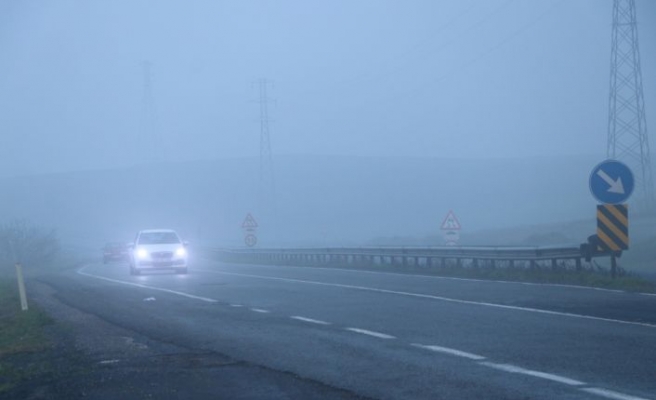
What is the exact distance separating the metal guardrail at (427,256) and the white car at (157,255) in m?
6.85

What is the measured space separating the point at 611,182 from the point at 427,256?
11483 millimetres

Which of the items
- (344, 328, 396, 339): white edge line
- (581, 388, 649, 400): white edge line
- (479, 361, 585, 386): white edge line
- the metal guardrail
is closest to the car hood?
the metal guardrail

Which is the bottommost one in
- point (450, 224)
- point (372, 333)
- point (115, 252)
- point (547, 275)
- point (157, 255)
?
point (372, 333)

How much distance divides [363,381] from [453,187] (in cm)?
11700

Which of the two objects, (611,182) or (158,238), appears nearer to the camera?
(611,182)

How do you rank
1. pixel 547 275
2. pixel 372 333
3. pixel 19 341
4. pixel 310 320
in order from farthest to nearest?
pixel 547 275 < pixel 310 320 < pixel 19 341 < pixel 372 333

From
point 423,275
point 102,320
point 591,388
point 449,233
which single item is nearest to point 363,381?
point 591,388

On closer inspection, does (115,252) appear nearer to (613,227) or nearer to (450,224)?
(450,224)

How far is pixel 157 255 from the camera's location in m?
37.8

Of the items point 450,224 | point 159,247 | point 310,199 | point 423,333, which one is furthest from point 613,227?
point 310,199

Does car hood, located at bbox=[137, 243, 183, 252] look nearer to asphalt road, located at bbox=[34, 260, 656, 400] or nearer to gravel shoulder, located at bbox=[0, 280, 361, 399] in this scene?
asphalt road, located at bbox=[34, 260, 656, 400]

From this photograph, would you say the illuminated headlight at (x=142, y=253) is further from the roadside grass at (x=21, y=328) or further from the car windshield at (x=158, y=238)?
the roadside grass at (x=21, y=328)

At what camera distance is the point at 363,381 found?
33.7 feet

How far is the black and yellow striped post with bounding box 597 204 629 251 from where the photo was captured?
75.4 feet
